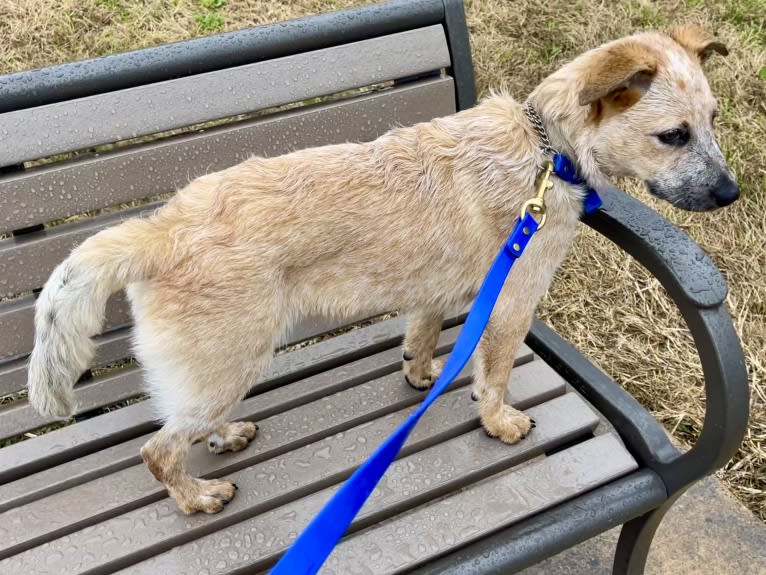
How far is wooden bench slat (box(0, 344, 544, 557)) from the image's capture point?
1.99 metres

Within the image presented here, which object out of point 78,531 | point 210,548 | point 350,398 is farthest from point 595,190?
point 78,531

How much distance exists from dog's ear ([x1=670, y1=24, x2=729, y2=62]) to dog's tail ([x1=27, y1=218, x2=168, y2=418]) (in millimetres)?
1716

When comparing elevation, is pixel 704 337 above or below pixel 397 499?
above

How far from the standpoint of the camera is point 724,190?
2.07 metres

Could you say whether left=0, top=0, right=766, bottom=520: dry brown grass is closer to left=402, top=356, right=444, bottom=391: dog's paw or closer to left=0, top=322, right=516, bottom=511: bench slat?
left=0, top=322, right=516, bottom=511: bench slat

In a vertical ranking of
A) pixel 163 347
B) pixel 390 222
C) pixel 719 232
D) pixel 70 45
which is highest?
pixel 70 45

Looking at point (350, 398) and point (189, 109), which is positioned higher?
point (189, 109)

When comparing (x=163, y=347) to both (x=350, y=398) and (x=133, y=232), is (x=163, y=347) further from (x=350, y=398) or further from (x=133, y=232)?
(x=350, y=398)

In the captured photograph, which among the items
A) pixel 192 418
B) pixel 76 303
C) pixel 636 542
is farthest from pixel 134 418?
pixel 636 542

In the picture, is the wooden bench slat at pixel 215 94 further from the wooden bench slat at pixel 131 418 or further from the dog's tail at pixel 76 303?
the wooden bench slat at pixel 131 418

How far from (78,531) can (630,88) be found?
202 cm

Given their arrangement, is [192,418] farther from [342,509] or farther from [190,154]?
[190,154]

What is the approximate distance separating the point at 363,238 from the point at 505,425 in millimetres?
767

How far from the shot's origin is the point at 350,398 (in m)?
2.37
